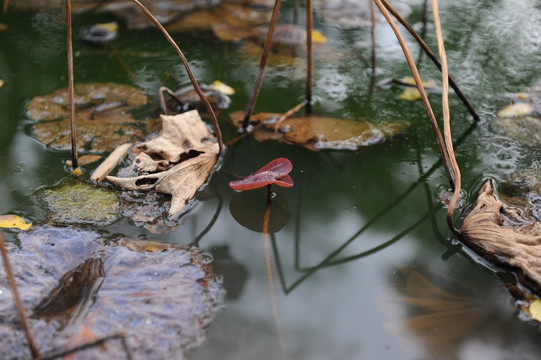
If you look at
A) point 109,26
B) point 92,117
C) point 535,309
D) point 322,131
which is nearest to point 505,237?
point 535,309

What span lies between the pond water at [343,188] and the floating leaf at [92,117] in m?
0.07

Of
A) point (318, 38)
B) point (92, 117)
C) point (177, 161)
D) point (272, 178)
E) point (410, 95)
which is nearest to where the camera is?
point (272, 178)

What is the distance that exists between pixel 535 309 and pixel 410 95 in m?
1.18

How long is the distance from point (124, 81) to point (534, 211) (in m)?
1.83

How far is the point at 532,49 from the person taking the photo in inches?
102

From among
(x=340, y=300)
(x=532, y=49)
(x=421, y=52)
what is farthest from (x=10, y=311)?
(x=532, y=49)

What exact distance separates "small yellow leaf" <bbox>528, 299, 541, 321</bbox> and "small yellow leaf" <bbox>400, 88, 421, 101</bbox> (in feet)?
3.74

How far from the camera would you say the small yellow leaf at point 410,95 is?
2253mm

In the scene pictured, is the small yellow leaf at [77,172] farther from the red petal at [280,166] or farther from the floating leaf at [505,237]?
the floating leaf at [505,237]

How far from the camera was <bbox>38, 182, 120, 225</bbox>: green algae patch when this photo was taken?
1.59 metres

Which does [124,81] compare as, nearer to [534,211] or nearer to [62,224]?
[62,224]

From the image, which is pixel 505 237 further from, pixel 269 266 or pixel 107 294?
pixel 107 294

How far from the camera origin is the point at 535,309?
1.32 metres

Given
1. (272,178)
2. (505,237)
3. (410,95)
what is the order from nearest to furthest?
1. (505,237)
2. (272,178)
3. (410,95)
